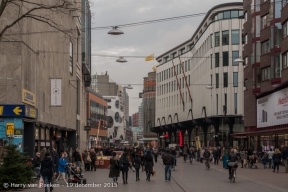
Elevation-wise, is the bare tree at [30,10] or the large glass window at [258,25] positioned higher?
the large glass window at [258,25]

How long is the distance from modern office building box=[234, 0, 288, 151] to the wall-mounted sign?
19.8 m

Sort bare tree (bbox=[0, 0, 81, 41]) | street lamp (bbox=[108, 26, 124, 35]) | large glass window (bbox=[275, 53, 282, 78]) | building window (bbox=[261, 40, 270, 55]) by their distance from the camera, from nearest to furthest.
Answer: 1. bare tree (bbox=[0, 0, 81, 41])
2. street lamp (bbox=[108, 26, 124, 35])
3. large glass window (bbox=[275, 53, 282, 78])
4. building window (bbox=[261, 40, 270, 55])

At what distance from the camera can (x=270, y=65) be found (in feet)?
176

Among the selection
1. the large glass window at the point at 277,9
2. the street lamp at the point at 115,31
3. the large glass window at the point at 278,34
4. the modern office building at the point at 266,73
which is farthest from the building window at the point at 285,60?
the street lamp at the point at 115,31

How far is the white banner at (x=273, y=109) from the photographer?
48422 mm

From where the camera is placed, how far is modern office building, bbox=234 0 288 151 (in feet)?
157

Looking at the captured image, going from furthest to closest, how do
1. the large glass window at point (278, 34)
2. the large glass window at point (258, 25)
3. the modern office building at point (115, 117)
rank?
the modern office building at point (115, 117), the large glass window at point (258, 25), the large glass window at point (278, 34)

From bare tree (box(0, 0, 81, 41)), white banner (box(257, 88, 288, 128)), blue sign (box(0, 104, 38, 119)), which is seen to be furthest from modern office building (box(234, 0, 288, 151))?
blue sign (box(0, 104, 38, 119))

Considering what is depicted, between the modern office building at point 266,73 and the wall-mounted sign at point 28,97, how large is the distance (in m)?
19.8

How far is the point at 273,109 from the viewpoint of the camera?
52.8 meters

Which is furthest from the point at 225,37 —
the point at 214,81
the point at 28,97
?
the point at 28,97

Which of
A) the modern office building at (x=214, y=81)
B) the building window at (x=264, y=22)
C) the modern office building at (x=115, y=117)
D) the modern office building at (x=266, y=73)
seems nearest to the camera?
the modern office building at (x=266, y=73)

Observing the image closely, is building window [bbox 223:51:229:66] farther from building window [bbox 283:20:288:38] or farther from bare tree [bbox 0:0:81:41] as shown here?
bare tree [bbox 0:0:81:41]

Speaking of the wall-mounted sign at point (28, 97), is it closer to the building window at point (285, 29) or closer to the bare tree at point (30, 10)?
the bare tree at point (30, 10)
